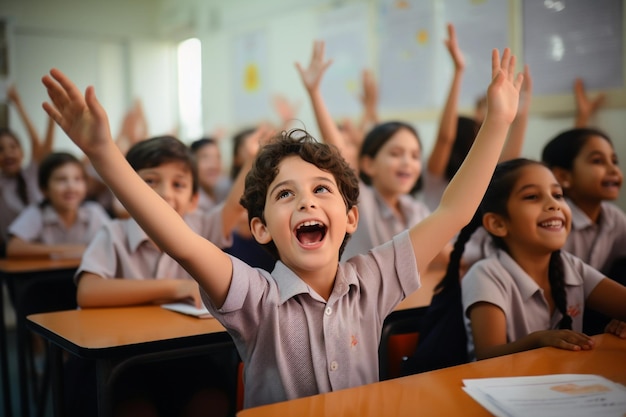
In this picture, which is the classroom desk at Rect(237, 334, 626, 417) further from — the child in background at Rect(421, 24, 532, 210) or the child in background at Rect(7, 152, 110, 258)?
the child in background at Rect(7, 152, 110, 258)

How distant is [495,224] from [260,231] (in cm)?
78

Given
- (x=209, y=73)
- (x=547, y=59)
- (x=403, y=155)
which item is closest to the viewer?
(x=403, y=155)

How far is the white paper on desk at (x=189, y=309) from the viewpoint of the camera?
1.90 meters

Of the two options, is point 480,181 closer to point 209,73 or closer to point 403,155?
point 403,155

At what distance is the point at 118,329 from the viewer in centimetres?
178

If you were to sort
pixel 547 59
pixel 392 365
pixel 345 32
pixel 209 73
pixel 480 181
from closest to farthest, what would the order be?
pixel 480 181, pixel 392 365, pixel 547 59, pixel 345 32, pixel 209 73

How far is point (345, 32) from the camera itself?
5371mm

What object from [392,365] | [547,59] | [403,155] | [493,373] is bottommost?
[392,365]

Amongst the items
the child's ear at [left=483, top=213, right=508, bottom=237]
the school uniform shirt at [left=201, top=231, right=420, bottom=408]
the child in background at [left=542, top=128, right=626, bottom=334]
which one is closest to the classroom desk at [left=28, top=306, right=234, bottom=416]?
the school uniform shirt at [left=201, top=231, right=420, bottom=408]

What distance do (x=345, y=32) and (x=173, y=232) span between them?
177 inches

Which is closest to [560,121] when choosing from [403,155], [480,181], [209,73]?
[403,155]

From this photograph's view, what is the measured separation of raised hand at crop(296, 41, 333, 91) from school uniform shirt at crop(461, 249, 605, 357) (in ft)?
3.36

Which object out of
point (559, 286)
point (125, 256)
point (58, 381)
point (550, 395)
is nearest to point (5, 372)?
point (125, 256)

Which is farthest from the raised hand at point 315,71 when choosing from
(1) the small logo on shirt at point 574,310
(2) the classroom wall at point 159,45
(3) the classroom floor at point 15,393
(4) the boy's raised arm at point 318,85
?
(2) the classroom wall at point 159,45
